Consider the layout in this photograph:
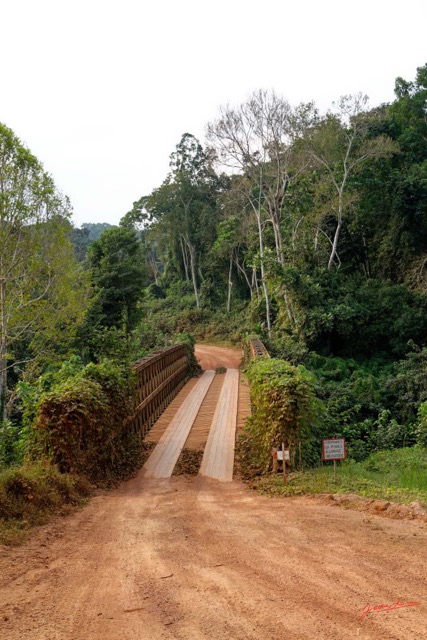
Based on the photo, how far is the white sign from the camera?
6.48m

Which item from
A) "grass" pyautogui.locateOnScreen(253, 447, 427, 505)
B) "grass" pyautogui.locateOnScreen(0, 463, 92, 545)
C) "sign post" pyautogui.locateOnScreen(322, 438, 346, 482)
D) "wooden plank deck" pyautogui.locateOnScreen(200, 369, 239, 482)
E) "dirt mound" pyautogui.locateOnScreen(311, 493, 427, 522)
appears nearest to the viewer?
"grass" pyautogui.locateOnScreen(0, 463, 92, 545)

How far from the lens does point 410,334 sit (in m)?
22.8

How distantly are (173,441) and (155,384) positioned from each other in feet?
10.6

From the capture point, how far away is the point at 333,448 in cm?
654

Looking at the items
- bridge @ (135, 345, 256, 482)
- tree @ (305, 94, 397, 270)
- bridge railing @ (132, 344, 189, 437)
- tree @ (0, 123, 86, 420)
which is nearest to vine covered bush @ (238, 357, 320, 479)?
bridge @ (135, 345, 256, 482)

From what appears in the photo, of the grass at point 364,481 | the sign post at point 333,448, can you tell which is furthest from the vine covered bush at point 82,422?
the sign post at point 333,448

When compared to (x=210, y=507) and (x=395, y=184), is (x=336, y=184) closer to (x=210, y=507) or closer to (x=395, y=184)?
(x=395, y=184)

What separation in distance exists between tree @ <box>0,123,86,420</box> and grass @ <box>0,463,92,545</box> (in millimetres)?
9862

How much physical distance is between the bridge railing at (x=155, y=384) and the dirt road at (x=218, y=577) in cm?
456

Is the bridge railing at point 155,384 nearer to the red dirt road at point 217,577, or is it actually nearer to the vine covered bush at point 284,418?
the vine covered bush at point 284,418

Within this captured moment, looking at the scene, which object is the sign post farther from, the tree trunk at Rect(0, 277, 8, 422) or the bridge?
the tree trunk at Rect(0, 277, 8, 422)

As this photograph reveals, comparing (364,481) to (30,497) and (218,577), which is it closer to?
(218,577)

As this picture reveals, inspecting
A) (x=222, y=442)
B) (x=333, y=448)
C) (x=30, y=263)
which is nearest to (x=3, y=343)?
(x=30, y=263)

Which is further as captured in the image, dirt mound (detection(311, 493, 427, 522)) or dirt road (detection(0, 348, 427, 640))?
dirt mound (detection(311, 493, 427, 522))
